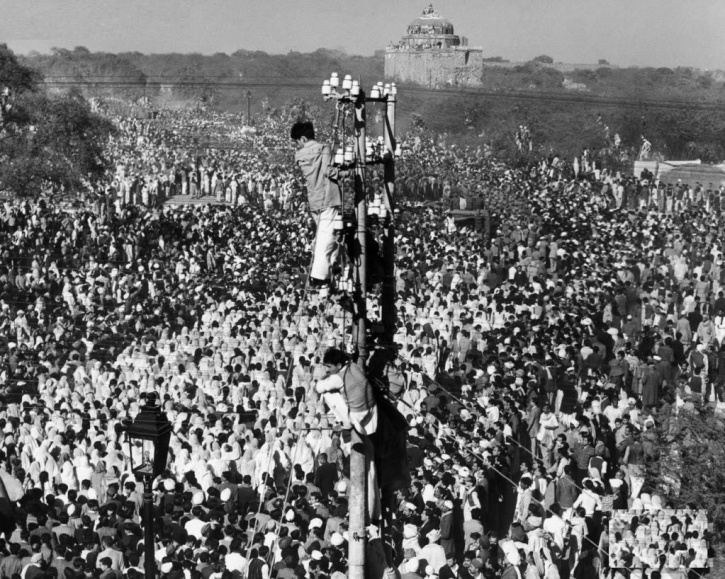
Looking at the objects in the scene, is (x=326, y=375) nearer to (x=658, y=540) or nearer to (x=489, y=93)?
(x=658, y=540)

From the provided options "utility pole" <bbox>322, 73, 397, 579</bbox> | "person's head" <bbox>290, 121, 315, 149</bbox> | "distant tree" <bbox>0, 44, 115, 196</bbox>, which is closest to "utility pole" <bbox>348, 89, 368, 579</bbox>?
"utility pole" <bbox>322, 73, 397, 579</bbox>

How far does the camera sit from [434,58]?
34656mm

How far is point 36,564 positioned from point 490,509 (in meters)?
4.30

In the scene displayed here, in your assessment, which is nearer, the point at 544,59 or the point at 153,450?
the point at 153,450

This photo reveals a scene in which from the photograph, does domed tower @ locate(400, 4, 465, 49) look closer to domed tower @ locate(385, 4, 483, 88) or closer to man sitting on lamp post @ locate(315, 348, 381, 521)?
domed tower @ locate(385, 4, 483, 88)

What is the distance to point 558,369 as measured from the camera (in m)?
15.7

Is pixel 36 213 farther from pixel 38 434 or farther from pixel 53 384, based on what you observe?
pixel 38 434

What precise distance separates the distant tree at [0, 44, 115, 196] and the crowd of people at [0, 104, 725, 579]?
2.52 feet

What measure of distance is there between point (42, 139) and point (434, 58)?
12078 millimetres

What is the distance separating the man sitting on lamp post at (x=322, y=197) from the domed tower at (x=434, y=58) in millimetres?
25477

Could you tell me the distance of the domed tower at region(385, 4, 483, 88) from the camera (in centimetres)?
3303

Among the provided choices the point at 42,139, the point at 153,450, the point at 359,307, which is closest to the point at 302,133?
the point at 359,307

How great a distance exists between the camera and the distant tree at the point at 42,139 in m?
27.7

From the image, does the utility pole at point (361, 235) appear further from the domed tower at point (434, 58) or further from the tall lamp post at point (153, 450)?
the domed tower at point (434, 58)
